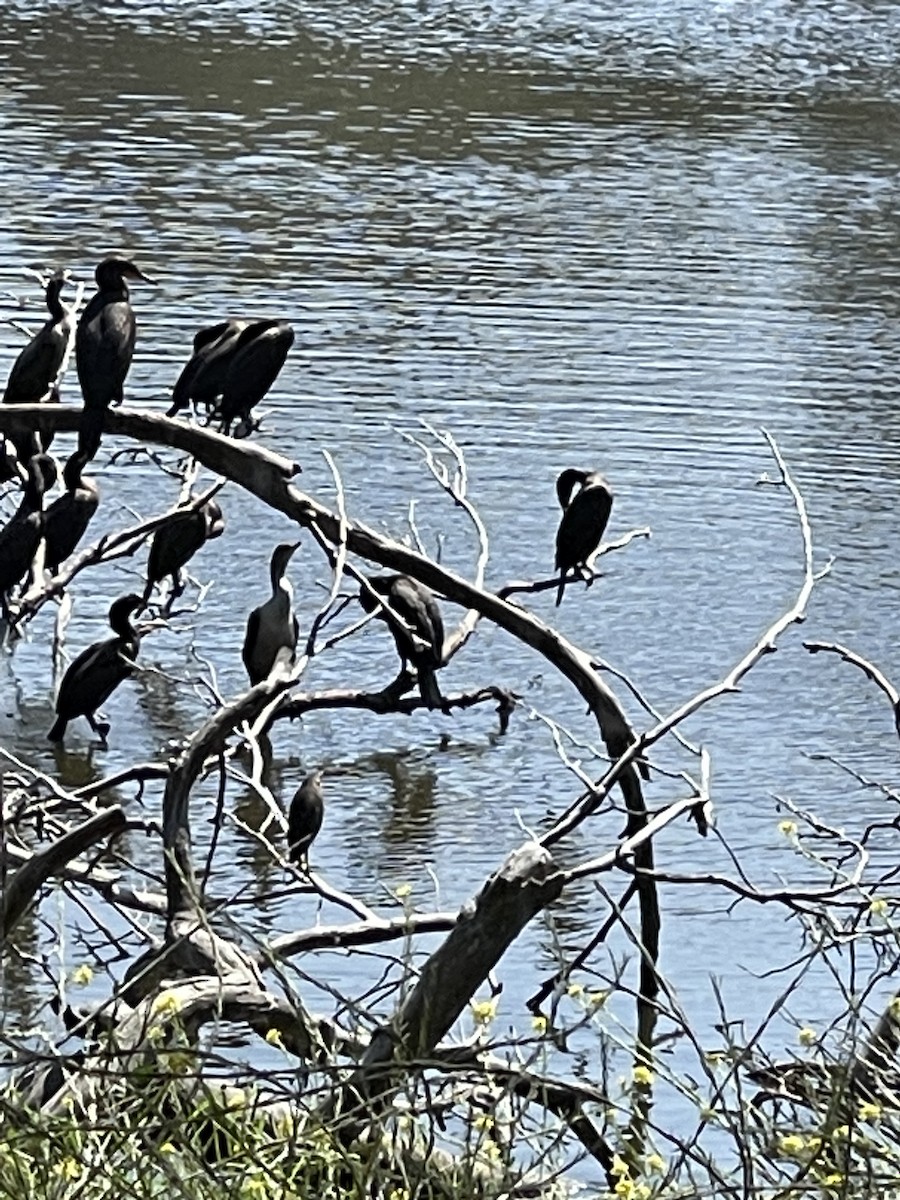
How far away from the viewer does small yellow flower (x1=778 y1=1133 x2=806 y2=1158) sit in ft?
11.4

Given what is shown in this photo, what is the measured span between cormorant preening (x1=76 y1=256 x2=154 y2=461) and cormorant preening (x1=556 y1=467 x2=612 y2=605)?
209 cm

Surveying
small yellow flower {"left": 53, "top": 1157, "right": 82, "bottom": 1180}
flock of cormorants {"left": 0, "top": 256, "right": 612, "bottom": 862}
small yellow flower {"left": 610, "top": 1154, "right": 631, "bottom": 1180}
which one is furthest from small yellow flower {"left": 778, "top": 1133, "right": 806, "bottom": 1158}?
flock of cormorants {"left": 0, "top": 256, "right": 612, "bottom": 862}

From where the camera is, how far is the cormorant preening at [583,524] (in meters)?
9.13

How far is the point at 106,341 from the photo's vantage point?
7199 mm

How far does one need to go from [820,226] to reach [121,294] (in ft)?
34.2

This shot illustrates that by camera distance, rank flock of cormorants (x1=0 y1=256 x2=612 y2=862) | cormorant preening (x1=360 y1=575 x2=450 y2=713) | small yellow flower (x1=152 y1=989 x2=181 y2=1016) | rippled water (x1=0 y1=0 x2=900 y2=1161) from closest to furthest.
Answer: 1. small yellow flower (x1=152 y1=989 x2=181 y2=1016)
2. flock of cormorants (x1=0 y1=256 x2=612 y2=862)
3. cormorant preening (x1=360 y1=575 x2=450 y2=713)
4. rippled water (x1=0 y1=0 x2=900 y2=1161)

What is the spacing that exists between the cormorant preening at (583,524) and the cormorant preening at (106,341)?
2.09 meters

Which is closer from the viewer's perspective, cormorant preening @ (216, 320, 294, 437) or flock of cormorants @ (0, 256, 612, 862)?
flock of cormorants @ (0, 256, 612, 862)

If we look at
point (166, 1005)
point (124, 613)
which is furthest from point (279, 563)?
point (166, 1005)

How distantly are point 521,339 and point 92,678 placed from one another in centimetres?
567

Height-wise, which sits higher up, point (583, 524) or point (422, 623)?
point (422, 623)

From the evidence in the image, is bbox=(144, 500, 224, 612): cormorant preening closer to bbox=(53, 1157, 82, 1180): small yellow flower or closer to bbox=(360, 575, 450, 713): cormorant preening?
bbox=(360, 575, 450, 713): cormorant preening

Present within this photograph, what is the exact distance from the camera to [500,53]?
24.6 m

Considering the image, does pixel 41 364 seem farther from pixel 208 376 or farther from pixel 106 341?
pixel 106 341
